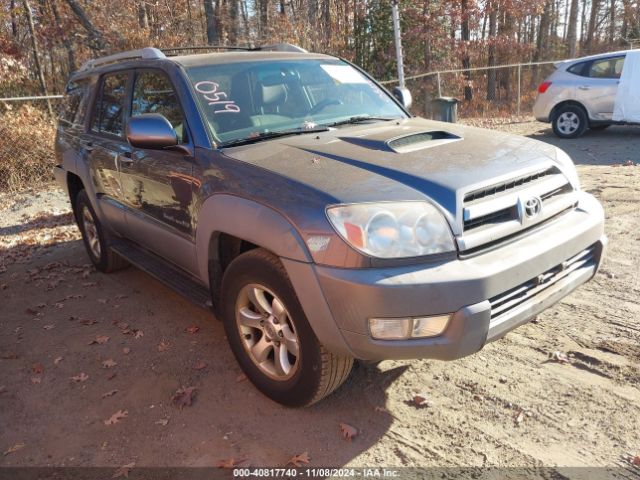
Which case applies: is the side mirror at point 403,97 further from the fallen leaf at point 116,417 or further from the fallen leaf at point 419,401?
the fallen leaf at point 116,417

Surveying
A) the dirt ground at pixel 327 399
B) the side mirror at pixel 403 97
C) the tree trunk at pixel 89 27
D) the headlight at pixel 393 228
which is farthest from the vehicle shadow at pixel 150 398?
the tree trunk at pixel 89 27

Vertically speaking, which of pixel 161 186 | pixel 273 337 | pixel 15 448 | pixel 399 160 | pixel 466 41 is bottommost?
pixel 15 448

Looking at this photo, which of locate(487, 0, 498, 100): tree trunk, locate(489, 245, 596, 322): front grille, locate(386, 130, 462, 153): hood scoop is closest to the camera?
locate(489, 245, 596, 322): front grille

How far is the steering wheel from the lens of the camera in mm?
3760

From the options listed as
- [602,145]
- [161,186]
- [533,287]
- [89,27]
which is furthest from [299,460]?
[89,27]

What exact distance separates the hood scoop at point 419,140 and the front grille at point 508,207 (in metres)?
0.55

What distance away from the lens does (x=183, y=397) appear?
3.21 meters

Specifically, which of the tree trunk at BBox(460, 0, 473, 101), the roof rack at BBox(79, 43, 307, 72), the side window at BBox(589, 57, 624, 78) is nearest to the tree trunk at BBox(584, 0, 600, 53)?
the tree trunk at BBox(460, 0, 473, 101)

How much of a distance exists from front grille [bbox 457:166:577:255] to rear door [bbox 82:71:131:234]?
8.81ft

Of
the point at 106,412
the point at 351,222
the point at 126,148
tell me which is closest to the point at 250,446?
the point at 106,412

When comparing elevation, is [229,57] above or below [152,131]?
above

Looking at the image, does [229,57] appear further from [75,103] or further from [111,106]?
[75,103]

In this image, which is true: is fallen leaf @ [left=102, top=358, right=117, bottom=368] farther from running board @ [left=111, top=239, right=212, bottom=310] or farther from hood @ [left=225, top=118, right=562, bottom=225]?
hood @ [left=225, top=118, right=562, bottom=225]

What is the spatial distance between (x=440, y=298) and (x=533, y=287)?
65cm
